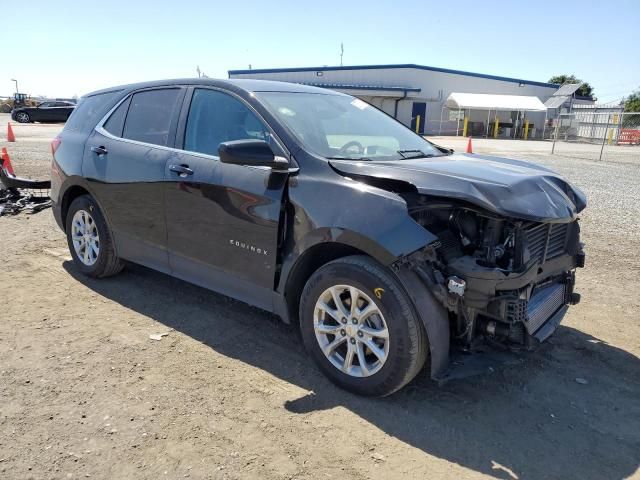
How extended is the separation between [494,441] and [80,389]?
8.11 feet

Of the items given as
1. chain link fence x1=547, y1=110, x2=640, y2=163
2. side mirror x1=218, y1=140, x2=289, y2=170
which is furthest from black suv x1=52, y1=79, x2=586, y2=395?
chain link fence x1=547, y1=110, x2=640, y2=163

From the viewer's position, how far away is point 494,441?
8.91 feet

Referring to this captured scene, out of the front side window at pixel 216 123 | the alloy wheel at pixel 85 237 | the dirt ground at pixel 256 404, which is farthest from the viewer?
the alloy wheel at pixel 85 237

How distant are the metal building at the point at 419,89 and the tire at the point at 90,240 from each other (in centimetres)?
3838

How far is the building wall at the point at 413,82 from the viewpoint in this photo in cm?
4281

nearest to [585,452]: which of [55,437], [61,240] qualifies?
[55,437]

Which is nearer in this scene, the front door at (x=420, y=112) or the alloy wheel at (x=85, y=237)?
the alloy wheel at (x=85, y=237)

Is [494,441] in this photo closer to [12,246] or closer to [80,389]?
[80,389]

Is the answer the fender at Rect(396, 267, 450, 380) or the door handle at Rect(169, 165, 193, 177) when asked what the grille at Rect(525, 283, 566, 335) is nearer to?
the fender at Rect(396, 267, 450, 380)

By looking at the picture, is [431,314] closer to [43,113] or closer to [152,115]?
[152,115]

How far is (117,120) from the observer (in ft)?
15.3

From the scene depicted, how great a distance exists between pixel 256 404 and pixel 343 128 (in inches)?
84.0

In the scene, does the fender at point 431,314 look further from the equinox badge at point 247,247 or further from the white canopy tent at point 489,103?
the white canopy tent at point 489,103

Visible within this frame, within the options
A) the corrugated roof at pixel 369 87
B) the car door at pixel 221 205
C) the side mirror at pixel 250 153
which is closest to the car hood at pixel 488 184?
the side mirror at pixel 250 153
